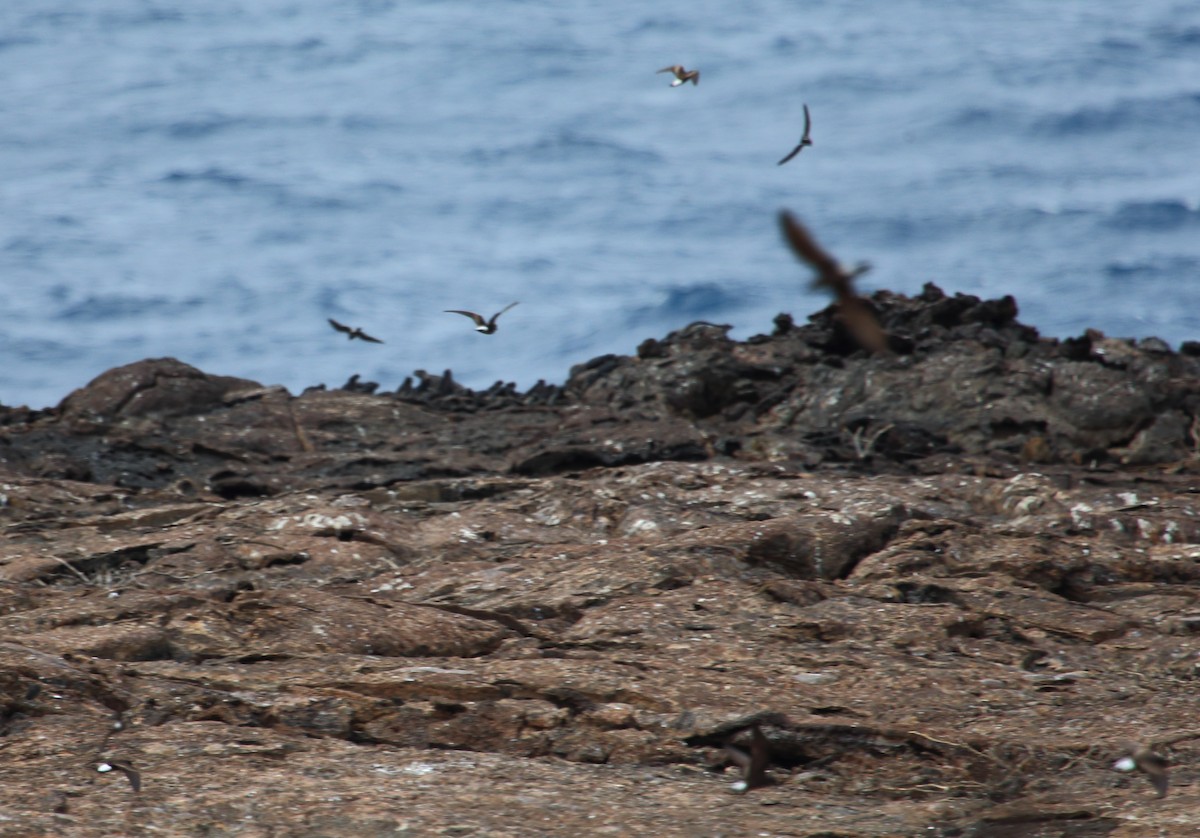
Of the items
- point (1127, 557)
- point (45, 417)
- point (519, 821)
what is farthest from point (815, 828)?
point (45, 417)

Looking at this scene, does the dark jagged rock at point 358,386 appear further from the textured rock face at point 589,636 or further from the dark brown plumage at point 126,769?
the dark brown plumage at point 126,769

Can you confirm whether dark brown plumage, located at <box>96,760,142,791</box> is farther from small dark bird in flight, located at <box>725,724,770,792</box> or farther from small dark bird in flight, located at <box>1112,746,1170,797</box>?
small dark bird in flight, located at <box>1112,746,1170,797</box>

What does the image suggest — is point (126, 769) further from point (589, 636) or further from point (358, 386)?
point (358, 386)

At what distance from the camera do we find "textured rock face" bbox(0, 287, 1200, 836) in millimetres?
6242

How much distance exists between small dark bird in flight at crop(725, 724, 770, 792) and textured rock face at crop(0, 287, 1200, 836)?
3.5 inches

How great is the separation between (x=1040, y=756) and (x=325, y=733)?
3.29 meters

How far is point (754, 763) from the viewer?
6504 mm

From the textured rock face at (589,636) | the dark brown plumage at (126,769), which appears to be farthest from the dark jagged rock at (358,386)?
the dark brown plumage at (126,769)

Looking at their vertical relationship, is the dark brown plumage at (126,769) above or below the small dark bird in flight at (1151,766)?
below

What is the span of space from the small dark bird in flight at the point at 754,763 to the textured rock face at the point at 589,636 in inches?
3.5

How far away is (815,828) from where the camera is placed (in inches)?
237

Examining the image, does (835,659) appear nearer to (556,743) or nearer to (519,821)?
(556,743)

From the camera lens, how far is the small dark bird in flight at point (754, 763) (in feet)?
21.0

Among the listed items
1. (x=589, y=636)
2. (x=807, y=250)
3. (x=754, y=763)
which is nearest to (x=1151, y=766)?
(x=754, y=763)
